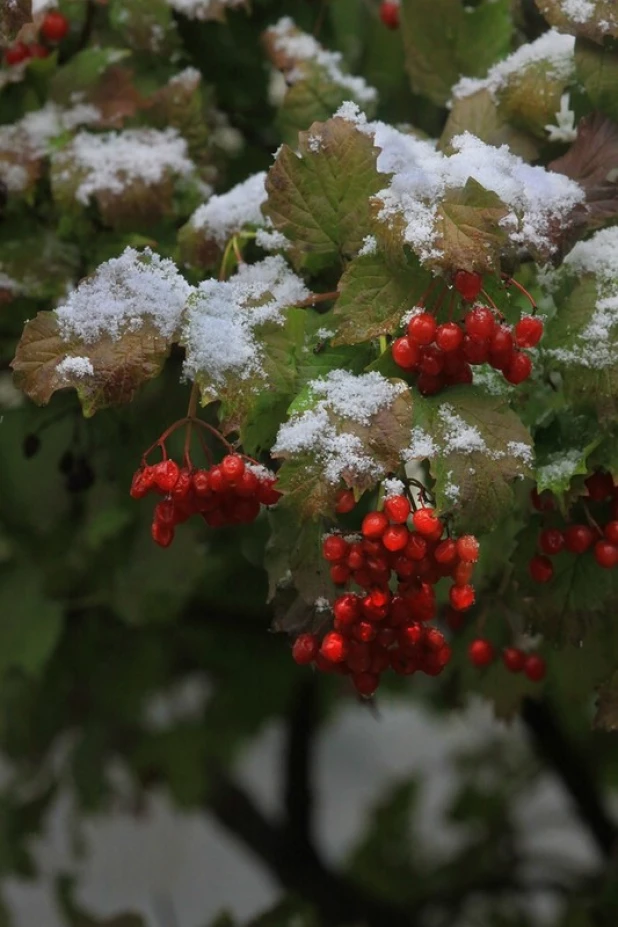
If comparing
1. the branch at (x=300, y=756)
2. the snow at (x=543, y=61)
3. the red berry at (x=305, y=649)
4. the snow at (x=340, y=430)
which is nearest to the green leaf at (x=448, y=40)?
the snow at (x=543, y=61)

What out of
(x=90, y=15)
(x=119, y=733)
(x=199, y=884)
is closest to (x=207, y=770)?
(x=119, y=733)

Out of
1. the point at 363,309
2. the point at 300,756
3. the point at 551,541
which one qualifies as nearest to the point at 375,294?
the point at 363,309

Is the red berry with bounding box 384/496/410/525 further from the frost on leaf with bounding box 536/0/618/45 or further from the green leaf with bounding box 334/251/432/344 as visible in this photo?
the frost on leaf with bounding box 536/0/618/45

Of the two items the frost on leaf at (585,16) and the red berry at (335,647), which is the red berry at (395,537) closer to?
the red berry at (335,647)

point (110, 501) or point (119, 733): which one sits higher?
point (110, 501)

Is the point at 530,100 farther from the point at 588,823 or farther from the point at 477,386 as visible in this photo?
the point at 588,823

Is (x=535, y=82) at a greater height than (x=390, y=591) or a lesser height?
greater

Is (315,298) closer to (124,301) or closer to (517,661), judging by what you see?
(124,301)
